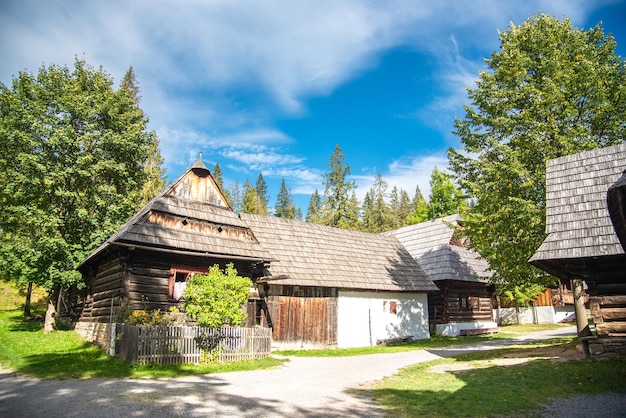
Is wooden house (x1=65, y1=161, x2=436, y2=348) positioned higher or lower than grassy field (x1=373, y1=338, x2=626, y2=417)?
higher

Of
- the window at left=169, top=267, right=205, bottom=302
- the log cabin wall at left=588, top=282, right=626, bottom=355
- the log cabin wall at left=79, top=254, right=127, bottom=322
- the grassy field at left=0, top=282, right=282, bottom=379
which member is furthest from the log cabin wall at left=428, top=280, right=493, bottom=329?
the log cabin wall at left=79, top=254, right=127, bottom=322

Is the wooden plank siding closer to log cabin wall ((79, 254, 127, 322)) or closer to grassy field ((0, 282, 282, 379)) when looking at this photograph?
grassy field ((0, 282, 282, 379))

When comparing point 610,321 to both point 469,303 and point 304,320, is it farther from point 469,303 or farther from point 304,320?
point 469,303

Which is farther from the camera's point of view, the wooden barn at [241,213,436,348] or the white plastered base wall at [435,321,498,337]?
the white plastered base wall at [435,321,498,337]

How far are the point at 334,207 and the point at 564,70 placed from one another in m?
38.6

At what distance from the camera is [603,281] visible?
11.6 metres

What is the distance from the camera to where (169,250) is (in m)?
16.2

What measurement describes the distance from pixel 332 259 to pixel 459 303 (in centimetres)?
1068

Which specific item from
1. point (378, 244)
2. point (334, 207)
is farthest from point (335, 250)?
point (334, 207)

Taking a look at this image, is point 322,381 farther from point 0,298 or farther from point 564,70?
point 0,298

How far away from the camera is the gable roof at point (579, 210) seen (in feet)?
37.7

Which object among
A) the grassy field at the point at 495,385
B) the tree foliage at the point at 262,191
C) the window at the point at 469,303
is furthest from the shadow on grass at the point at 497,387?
the tree foliage at the point at 262,191

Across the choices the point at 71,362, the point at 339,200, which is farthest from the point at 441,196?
A: the point at 71,362

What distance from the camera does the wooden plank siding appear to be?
63.9ft
